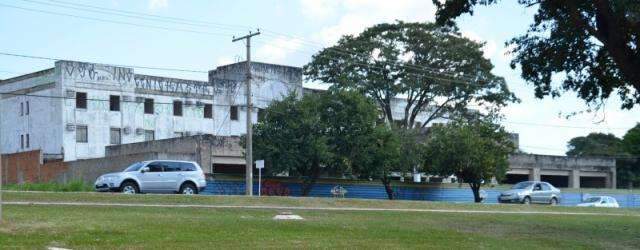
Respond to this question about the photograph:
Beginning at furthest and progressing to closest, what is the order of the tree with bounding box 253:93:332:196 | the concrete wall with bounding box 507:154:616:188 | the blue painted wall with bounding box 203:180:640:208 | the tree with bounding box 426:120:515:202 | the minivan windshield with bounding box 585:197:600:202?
the concrete wall with bounding box 507:154:616:188 < the minivan windshield with bounding box 585:197:600:202 < the tree with bounding box 426:120:515:202 < the blue painted wall with bounding box 203:180:640:208 < the tree with bounding box 253:93:332:196

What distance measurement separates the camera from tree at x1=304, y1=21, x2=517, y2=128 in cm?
6141

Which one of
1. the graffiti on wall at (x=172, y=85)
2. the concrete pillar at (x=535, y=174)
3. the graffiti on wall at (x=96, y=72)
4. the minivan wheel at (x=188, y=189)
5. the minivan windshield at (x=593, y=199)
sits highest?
the graffiti on wall at (x=96, y=72)

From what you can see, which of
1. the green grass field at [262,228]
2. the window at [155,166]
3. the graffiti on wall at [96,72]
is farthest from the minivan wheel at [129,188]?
the graffiti on wall at [96,72]

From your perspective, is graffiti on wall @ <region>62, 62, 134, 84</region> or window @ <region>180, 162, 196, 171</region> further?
graffiti on wall @ <region>62, 62, 134, 84</region>

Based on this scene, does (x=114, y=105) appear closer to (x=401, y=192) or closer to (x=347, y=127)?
(x=347, y=127)

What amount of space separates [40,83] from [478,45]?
3075 cm

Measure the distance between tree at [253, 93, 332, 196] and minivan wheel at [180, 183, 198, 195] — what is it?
11400mm

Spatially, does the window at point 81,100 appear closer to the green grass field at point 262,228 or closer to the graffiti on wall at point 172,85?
the graffiti on wall at point 172,85

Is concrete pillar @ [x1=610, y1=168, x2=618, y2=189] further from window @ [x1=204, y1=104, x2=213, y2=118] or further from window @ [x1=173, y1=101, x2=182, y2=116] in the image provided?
window @ [x1=173, y1=101, x2=182, y2=116]

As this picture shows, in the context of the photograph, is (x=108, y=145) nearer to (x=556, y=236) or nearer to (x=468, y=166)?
(x=468, y=166)

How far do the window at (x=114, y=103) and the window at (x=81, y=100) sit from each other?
6.00ft

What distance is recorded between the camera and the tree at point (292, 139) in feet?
153

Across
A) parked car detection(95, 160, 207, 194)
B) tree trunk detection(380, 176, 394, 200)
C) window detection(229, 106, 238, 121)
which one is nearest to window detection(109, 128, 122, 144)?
window detection(229, 106, 238, 121)

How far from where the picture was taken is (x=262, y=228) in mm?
20453
